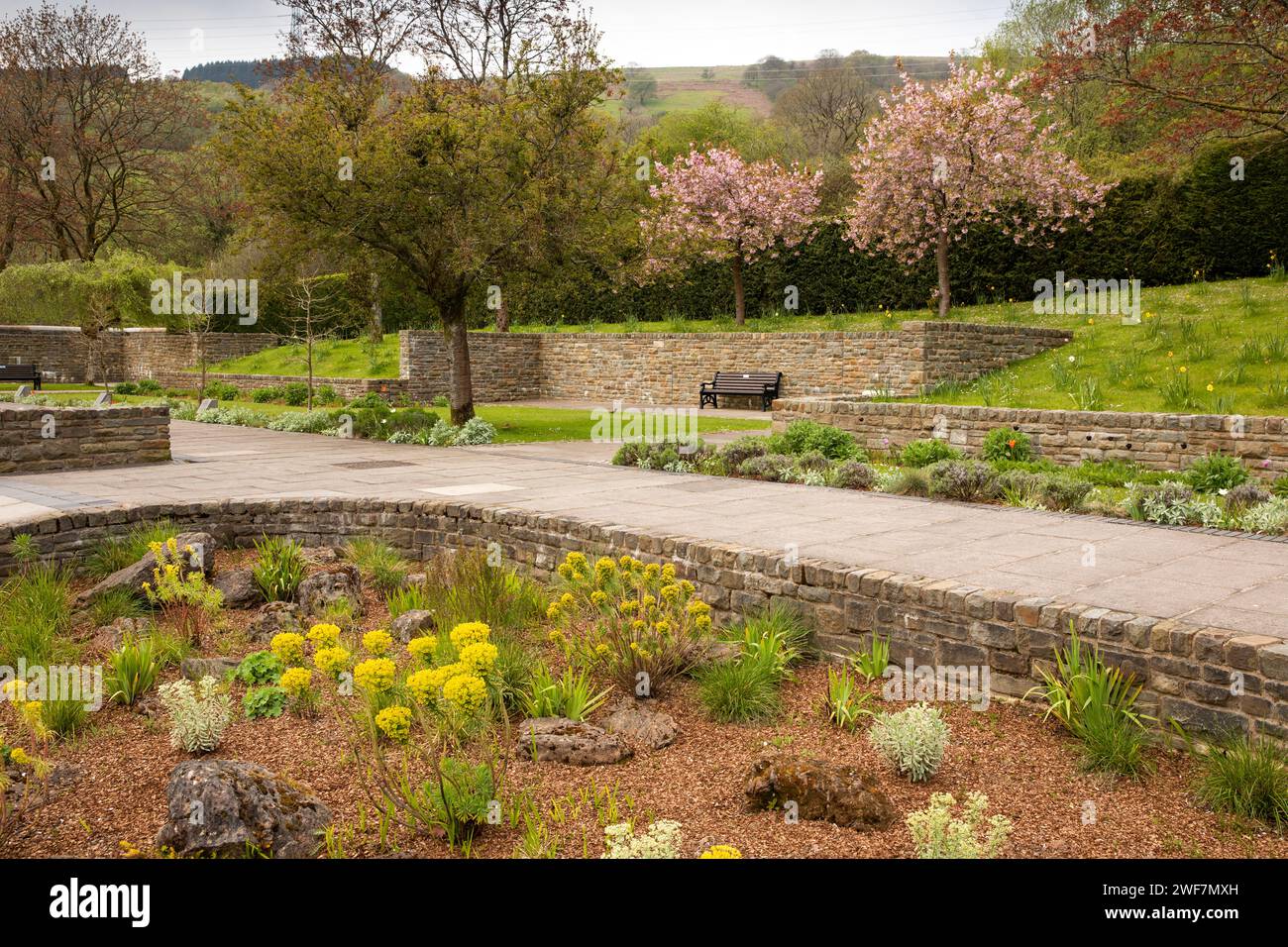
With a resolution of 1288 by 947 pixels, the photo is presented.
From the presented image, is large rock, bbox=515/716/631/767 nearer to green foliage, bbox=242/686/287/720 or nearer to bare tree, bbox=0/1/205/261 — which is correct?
green foliage, bbox=242/686/287/720

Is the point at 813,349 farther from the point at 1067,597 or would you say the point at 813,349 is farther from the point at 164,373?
the point at 164,373

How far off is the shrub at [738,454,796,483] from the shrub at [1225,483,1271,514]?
12.6 ft

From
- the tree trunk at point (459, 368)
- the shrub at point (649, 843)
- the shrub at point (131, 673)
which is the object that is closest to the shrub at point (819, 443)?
the tree trunk at point (459, 368)

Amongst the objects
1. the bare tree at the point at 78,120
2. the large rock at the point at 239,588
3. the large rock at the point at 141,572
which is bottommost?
the large rock at the point at 239,588

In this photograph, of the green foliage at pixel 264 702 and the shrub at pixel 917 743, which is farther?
the green foliage at pixel 264 702

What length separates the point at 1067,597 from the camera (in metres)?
4.55

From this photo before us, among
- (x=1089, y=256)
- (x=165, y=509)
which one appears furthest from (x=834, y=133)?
(x=165, y=509)

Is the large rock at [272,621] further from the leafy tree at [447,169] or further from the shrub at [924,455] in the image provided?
the leafy tree at [447,169]

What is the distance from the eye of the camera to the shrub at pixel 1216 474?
850 cm

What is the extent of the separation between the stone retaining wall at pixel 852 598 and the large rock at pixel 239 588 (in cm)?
138

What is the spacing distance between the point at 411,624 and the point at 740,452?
18.0ft

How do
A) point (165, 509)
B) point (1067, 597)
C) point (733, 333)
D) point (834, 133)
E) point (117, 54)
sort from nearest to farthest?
point (1067, 597) < point (165, 509) < point (733, 333) < point (117, 54) < point (834, 133)

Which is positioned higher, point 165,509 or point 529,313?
point 529,313

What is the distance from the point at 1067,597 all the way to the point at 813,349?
14.1 meters
